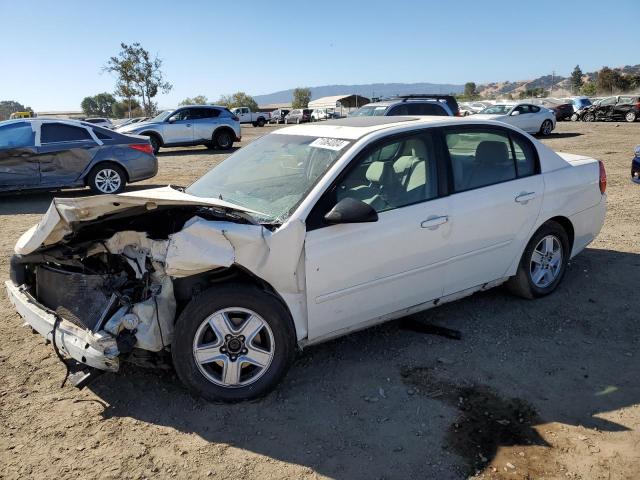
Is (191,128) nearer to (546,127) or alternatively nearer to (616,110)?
(546,127)

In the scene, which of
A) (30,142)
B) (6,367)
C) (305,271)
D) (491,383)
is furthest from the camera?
(30,142)

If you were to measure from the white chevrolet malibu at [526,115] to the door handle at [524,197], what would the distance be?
747 inches

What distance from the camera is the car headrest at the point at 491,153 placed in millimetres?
4336

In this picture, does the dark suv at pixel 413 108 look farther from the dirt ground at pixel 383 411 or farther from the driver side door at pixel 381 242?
the driver side door at pixel 381 242

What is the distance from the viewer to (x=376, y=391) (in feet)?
11.4

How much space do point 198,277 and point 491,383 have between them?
201cm

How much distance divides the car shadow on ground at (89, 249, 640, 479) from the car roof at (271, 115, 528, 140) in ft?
5.12

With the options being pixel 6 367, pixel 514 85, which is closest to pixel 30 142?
pixel 6 367

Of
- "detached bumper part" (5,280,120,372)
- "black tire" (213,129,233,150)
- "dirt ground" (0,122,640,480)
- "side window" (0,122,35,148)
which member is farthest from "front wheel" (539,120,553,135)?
"detached bumper part" (5,280,120,372)

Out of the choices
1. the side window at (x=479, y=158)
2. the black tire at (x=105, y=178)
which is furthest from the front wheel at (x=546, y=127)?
the side window at (x=479, y=158)

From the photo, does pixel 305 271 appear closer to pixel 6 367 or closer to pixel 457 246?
pixel 457 246

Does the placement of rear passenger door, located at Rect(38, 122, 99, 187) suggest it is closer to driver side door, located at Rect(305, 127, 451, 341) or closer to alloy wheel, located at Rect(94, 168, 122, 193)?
alloy wheel, located at Rect(94, 168, 122, 193)

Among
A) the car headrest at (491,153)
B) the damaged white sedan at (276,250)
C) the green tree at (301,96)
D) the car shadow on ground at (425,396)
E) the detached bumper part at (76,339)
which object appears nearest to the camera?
the car shadow on ground at (425,396)

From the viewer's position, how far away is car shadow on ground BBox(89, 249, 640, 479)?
2920 millimetres
